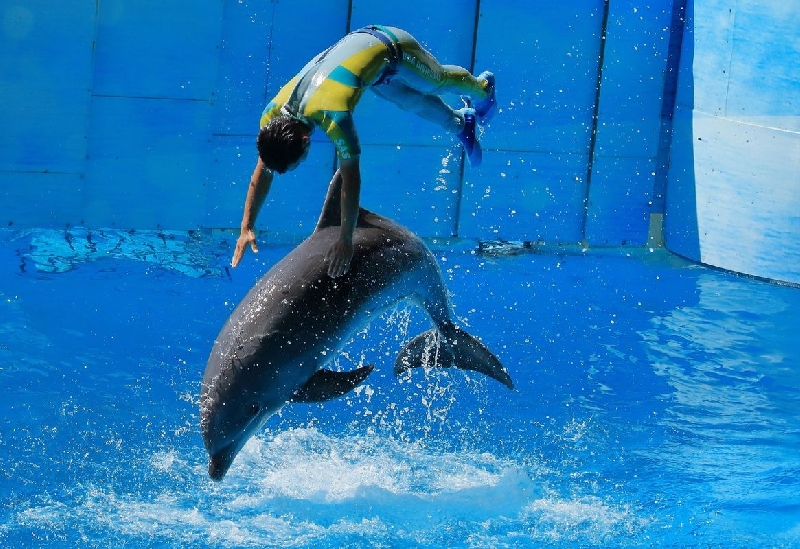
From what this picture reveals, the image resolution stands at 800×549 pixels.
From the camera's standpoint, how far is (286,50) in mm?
10469

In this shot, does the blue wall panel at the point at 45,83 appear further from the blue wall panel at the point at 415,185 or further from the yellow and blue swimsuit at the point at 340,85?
the yellow and blue swimsuit at the point at 340,85

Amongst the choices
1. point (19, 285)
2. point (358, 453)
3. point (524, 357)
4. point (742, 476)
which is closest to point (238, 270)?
point (19, 285)

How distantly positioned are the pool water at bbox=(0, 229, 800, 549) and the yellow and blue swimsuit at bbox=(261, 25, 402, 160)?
207 cm

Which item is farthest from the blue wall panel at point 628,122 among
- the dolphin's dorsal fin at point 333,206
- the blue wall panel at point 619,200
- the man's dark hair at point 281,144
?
the man's dark hair at point 281,144

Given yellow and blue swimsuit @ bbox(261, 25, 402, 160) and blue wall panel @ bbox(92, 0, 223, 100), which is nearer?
yellow and blue swimsuit @ bbox(261, 25, 402, 160)

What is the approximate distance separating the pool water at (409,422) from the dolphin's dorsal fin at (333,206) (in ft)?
5.31

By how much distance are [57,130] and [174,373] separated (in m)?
3.30

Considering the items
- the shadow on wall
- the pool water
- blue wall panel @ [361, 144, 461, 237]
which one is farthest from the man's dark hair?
the shadow on wall

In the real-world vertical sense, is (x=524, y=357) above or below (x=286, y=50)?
below

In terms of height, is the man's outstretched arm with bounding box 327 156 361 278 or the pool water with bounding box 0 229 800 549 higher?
the man's outstretched arm with bounding box 327 156 361 278

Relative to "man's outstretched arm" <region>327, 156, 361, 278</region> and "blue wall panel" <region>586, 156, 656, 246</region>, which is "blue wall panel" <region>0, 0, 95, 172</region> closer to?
"blue wall panel" <region>586, 156, 656, 246</region>

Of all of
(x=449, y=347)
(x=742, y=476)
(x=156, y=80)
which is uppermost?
(x=156, y=80)

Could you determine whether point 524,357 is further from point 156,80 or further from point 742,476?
point 156,80

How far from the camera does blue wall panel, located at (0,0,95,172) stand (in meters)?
9.86
